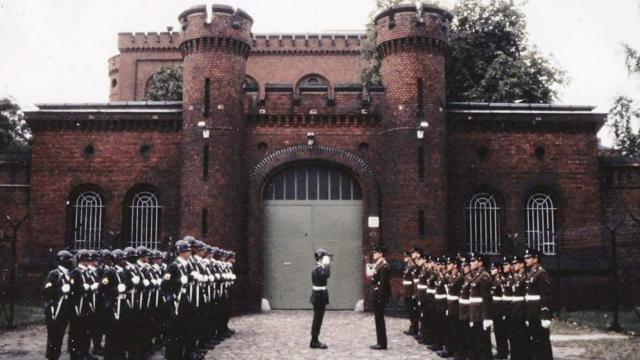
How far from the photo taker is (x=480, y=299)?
11.8 metres

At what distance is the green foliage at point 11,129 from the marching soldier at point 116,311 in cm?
2948

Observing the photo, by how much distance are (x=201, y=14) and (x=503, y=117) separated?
10.3m

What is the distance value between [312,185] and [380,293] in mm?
8798

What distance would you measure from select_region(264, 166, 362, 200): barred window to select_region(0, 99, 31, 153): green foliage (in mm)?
21778

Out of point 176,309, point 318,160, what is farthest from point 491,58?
point 176,309

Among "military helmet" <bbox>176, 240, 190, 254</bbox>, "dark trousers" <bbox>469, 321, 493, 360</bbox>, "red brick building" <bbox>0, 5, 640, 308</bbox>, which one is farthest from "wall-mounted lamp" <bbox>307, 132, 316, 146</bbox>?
"dark trousers" <bbox>469, 321, 493, 360</bbox>

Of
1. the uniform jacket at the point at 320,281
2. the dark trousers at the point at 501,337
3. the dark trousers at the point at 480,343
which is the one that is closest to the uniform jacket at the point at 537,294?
the dark trousers at the point at 480,343

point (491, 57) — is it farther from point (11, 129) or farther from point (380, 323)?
point (11, 129)

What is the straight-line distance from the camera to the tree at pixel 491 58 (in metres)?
29.6

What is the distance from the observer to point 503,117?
22672 mm

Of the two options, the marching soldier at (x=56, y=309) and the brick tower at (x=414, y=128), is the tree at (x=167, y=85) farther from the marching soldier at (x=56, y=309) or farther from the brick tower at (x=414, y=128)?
the marching soldier at (x=56, y=309)

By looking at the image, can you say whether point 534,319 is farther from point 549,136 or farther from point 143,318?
point 549,136

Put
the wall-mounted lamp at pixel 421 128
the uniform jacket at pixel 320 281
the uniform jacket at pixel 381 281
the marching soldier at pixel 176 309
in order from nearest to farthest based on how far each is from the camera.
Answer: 1. the marching soldier at pixel 176 309
2. the uniform jacket at pixel 381 281
3. the uniform jacket at pixel 320 281
4. the wall-mounted lamp at pixel 421 128

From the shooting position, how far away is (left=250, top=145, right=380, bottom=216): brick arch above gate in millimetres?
22125
